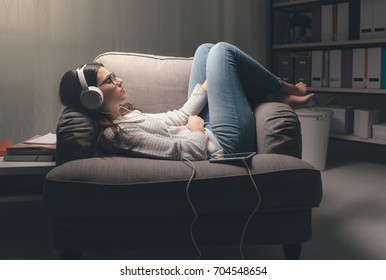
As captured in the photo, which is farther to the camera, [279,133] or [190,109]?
[190,109]

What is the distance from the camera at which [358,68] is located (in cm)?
293

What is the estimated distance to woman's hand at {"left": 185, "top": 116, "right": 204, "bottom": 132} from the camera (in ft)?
5.34

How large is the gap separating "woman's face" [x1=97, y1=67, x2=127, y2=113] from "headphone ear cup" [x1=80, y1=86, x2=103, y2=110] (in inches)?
3.4

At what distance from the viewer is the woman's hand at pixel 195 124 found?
64.1 inches

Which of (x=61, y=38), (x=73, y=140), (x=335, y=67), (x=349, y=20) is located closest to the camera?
(x=73, y=140)

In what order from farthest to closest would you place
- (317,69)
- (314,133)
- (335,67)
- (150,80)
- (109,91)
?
(317,69) < (335,67) < (314,133) < (150,80) < (109,91)

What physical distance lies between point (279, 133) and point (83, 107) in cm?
72

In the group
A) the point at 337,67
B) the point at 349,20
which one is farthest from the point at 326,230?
the point at 349,20

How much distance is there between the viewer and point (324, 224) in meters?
1.88

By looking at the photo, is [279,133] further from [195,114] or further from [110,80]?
[110,80]
